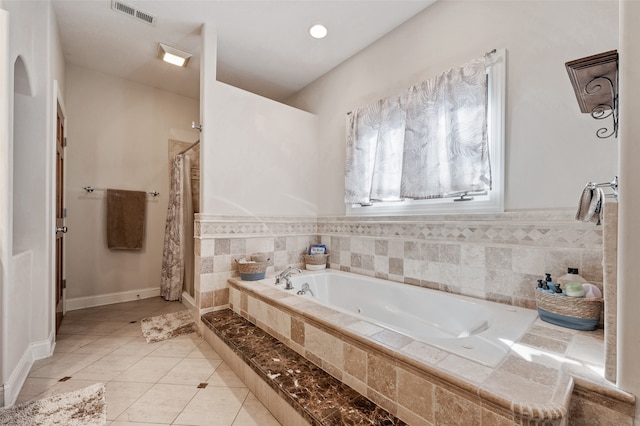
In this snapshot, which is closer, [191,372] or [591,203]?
[591,203]

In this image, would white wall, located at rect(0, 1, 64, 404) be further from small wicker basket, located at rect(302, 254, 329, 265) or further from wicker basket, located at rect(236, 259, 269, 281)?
small wicker basket, located at rect(302, 254, 329, 265)

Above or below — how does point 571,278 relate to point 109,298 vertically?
above

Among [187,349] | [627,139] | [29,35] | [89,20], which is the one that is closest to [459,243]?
[627,139]

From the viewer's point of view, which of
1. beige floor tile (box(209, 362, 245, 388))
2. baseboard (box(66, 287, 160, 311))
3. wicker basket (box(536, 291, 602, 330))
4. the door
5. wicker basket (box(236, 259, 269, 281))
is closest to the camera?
wicker basket (box(536, 291, 602, 330))

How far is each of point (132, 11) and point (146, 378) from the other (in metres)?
2.64

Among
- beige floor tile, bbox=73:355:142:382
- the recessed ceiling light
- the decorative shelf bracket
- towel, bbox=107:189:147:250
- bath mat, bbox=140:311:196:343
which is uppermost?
the recessed ceiling light

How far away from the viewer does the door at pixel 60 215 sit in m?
2.45

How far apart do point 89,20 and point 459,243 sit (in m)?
3.36

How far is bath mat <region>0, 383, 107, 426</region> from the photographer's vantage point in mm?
1327

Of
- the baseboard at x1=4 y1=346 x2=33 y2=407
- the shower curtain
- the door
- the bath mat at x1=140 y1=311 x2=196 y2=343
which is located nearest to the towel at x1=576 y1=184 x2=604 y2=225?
the bath mat at x1=140 y1=311 x2=196 y2=343

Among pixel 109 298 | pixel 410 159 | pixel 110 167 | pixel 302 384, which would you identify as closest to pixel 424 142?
pixel 410 159

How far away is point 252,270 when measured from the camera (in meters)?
2.29

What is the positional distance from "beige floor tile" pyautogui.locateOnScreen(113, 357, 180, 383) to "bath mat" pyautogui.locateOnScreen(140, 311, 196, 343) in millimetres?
352

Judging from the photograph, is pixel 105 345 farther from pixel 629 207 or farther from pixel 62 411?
pixel 629 207
